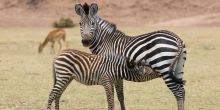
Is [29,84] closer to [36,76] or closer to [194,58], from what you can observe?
[36,76]

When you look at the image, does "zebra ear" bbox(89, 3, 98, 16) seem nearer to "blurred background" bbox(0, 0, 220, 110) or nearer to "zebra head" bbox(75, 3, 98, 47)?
"zebra head" bbox(75, 3, 98, 47)

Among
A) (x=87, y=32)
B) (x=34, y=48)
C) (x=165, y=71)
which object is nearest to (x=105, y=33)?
(x=87, y=32)

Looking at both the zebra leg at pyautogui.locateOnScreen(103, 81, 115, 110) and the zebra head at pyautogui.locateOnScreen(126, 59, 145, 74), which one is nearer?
the zebra leg at pyautogui.locateOnScreen(103, 81, 115, 110)

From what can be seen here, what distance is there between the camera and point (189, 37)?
3522 centimetres

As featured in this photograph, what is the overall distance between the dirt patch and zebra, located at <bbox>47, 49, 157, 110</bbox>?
4353 cm

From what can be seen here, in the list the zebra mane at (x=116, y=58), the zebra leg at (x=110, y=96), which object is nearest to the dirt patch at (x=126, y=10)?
the zebra mane at (x=116, y=58)

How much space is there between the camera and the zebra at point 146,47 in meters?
11.4

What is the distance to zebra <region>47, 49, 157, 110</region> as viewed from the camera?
36.9 ft

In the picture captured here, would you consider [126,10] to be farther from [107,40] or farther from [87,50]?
[107,40]

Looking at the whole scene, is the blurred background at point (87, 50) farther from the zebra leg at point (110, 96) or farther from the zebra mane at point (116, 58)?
the zebra leg at point (110, 96)

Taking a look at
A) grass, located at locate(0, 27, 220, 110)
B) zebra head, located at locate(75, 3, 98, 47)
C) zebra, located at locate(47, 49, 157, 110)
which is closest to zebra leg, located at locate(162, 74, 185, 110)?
zebra, located at locate(47, 49, 157, 110)

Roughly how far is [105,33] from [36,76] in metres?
6.89

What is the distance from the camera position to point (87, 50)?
2870 cm

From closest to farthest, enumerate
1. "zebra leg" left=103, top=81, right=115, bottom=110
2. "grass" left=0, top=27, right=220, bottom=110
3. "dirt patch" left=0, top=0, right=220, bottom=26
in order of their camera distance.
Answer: "zebra leg" left=103, top=81, right=115, bottom=110
"grass" left=0, top=27, right=220, bottom=110
"dirt patch" left=0, top=0, right=220, bottom=26
